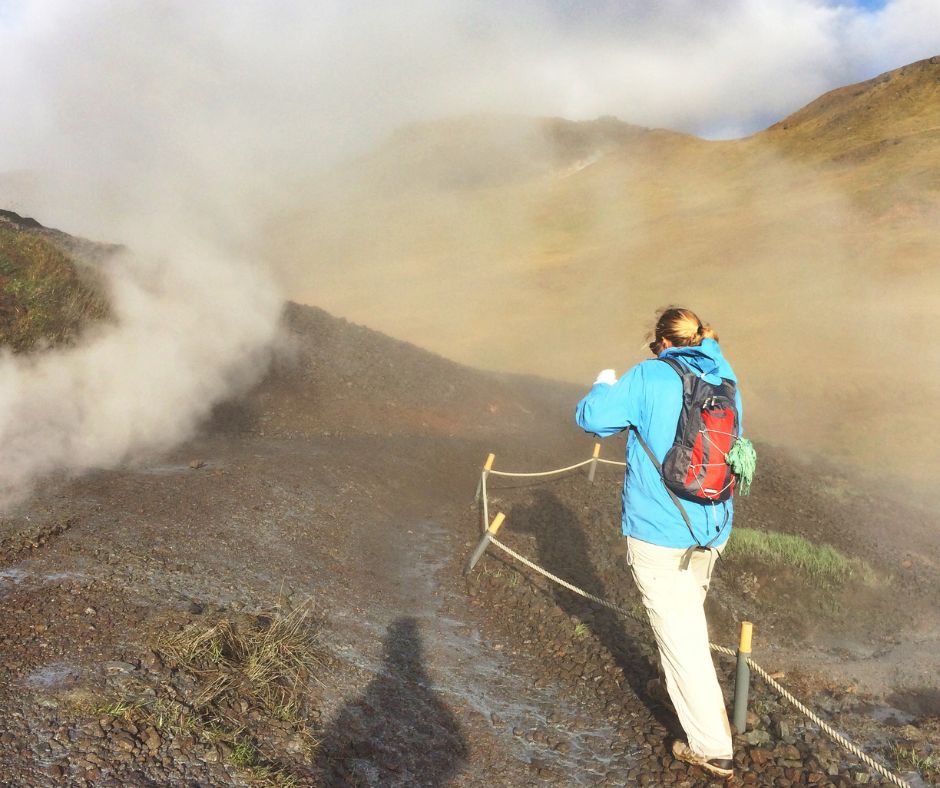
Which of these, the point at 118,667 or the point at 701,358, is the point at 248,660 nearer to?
the point at 118,667

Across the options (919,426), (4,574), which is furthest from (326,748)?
(919,426)

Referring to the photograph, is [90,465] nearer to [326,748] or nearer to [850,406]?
[326,748]

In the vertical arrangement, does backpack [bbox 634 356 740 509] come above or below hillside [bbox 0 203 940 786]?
above

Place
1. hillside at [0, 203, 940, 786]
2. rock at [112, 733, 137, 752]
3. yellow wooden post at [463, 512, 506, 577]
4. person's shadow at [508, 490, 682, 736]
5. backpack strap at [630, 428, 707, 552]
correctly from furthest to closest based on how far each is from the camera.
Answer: yellow wooden post at [463, 512, 506, 577] → person's shadow at [508, 490, 682, 736] → backpack strap at [630, 428, 707, 552] → hillside at [0, 203, 940, 786] → rock at [112, 733, 137, 752]

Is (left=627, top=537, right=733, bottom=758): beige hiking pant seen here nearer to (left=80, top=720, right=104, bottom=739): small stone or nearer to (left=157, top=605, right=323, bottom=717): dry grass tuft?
(left=157, top=605, right=323, bottom=717): dry grass tuft

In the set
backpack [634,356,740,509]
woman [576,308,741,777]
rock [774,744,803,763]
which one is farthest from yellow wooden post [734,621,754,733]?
backpack [634,356,740,509]

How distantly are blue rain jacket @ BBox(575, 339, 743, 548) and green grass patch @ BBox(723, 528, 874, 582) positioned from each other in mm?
4214

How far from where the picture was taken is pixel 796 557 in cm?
723

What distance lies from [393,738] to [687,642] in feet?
4.85

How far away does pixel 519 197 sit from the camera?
70.6 m

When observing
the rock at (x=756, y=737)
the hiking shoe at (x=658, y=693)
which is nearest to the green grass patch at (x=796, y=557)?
the hiking shoe at (x=658, y=693)

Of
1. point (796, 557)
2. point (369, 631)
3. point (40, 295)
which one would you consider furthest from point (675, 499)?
point (40, 295)

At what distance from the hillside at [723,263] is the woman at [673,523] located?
62cm

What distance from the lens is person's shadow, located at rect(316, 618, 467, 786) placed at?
3.25 m
